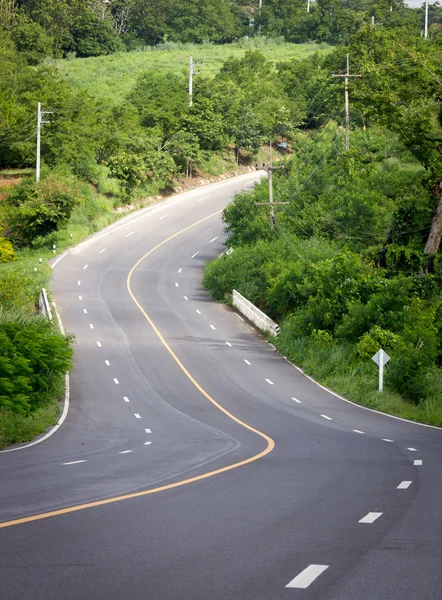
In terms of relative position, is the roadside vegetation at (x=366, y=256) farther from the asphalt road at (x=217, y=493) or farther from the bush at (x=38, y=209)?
the bush at (x=38, y=209)

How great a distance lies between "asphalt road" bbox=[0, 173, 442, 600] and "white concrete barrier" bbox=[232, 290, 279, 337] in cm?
713

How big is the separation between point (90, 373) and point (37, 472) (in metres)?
24.4

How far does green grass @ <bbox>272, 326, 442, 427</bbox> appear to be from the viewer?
32.7 meters

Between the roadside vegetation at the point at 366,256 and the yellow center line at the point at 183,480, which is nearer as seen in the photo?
the yellow center line at the point at 183,480

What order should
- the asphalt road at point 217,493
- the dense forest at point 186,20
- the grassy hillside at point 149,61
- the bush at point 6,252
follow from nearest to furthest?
1. the asphalt road at point 217,493
2. the bush at point 6,252
3. the grassy hillside at point 149,61
4. the dense forest at point 186,20

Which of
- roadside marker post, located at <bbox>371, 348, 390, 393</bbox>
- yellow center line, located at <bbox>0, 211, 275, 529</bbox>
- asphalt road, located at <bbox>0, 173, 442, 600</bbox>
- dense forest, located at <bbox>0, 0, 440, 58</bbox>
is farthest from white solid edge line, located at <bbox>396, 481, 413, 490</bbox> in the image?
dense forest, located at <bbox>0, 0, 440, 58</bbox>

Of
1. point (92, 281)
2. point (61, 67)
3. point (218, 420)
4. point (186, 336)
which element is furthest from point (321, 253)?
point (61, 67)

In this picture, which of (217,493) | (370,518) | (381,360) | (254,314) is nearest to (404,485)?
(217,493)

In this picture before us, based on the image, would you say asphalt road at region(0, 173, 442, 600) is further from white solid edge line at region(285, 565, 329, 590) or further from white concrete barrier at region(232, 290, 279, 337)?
white concrete barrier at region(232, 290, 279, 337)

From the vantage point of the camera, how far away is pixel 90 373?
129 ft

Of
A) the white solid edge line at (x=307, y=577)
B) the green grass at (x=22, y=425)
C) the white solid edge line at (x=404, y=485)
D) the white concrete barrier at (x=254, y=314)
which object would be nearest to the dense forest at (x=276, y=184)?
the green grass at (x=22, y=425)

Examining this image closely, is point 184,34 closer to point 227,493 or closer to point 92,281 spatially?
point 92,281

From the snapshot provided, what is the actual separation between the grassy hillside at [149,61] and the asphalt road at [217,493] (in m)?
72.9

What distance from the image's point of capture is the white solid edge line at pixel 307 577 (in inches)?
276
